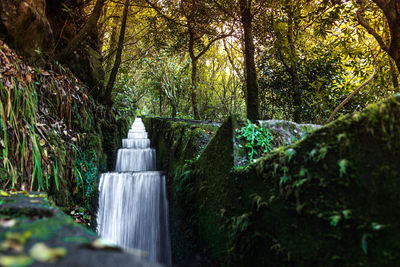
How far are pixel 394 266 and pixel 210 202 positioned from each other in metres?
1.95

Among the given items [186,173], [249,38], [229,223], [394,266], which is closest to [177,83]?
[249,38]

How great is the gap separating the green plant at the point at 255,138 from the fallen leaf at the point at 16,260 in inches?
96.5

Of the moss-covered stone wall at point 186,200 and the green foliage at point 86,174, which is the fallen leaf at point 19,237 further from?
the green foliage at point 86,174

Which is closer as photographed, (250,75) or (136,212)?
(250,75)

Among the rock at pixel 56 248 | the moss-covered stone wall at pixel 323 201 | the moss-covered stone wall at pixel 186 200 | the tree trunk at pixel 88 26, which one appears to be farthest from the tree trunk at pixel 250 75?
the rock at pixel 56 248

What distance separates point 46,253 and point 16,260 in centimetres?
8

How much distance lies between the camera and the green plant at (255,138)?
287 cm

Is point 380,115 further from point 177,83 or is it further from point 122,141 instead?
point 177,83

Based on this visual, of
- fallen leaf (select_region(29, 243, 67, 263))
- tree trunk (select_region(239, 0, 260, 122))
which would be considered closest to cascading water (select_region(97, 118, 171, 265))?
tree trunk (select_region(239, 0, 260, 122))

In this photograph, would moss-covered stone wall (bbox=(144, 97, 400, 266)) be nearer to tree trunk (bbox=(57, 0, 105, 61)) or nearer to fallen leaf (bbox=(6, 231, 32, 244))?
fallen leaf (bbox=(6, 231, 32, 244))

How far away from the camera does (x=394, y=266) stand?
1.31 metres

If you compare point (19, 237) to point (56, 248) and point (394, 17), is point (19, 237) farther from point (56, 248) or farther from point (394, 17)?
point (394, 17)

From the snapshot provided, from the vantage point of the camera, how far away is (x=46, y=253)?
0.67 meters

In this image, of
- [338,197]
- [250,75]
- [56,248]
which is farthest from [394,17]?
[56,248]
